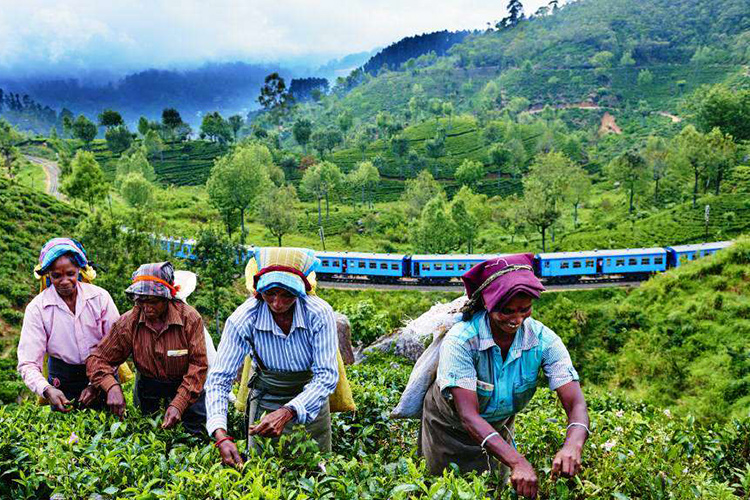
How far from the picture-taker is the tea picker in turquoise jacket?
2.53m

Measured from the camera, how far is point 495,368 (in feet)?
→ 8.86

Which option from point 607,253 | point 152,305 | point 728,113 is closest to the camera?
point 152,305

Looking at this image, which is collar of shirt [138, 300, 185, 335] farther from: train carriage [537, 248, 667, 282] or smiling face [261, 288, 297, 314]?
train carriage [537, 248, 667, 282]

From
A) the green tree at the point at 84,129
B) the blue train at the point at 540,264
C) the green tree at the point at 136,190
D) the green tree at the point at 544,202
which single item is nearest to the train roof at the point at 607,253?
the blue train at the point at 540,264

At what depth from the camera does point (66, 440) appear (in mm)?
2988

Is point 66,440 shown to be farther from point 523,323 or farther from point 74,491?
point 523,323

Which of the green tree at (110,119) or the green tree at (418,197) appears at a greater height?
the green tree at (110,119)

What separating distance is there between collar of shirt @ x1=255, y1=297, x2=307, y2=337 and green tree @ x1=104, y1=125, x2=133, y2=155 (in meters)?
70.1

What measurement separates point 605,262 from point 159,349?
23.7m

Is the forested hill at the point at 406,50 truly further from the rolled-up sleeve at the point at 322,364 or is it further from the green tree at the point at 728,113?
the rolled-up sleeve at the point at 322,364

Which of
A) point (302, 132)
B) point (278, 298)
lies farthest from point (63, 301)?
point (302, 132)

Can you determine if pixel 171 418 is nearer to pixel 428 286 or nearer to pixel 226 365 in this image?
pixel 226 365

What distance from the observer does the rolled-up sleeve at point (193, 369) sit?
353cm

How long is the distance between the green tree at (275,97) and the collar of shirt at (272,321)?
87100mm
